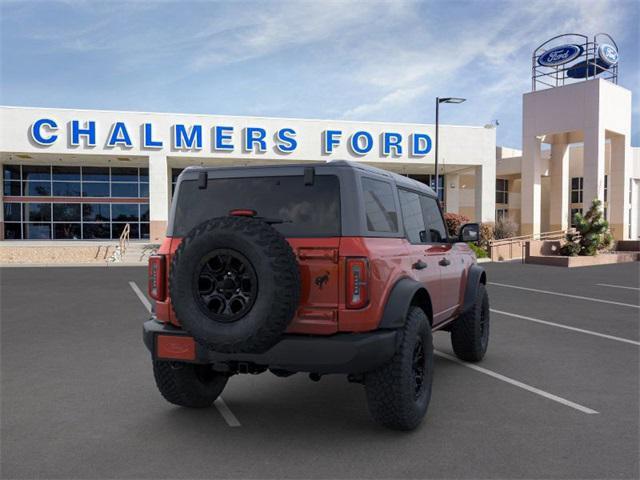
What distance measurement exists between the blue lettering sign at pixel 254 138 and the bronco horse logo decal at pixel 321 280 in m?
28.4

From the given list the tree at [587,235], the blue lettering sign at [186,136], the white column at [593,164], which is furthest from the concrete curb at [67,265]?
the white column at [593,164]

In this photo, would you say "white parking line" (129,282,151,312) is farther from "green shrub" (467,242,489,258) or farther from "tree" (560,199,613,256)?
"tree" (560,199,613,256)

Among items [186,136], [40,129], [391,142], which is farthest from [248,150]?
[40,129]

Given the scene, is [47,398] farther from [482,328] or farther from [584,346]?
[584,346]

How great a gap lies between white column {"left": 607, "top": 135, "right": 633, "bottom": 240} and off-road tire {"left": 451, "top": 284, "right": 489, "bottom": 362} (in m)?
31.7

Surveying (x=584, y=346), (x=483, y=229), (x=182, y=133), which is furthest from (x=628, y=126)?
(x=584, y=346)

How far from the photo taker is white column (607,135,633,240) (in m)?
34.4

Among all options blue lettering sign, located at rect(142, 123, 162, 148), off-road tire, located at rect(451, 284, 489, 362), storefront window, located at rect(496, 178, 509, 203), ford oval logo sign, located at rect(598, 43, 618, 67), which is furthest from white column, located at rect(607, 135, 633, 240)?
off-road tire, located at rect(451, 284, 489, 362)

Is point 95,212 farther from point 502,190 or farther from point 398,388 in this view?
point 398,388

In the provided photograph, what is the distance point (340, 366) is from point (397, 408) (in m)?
0.63

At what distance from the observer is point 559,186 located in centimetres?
3569

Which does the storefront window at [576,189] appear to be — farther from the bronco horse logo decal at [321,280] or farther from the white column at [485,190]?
the bronco horse logo decal at [321,280]

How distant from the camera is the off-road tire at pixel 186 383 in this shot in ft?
15.4

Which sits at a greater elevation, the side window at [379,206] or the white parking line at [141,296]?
the side window at [379,206]
